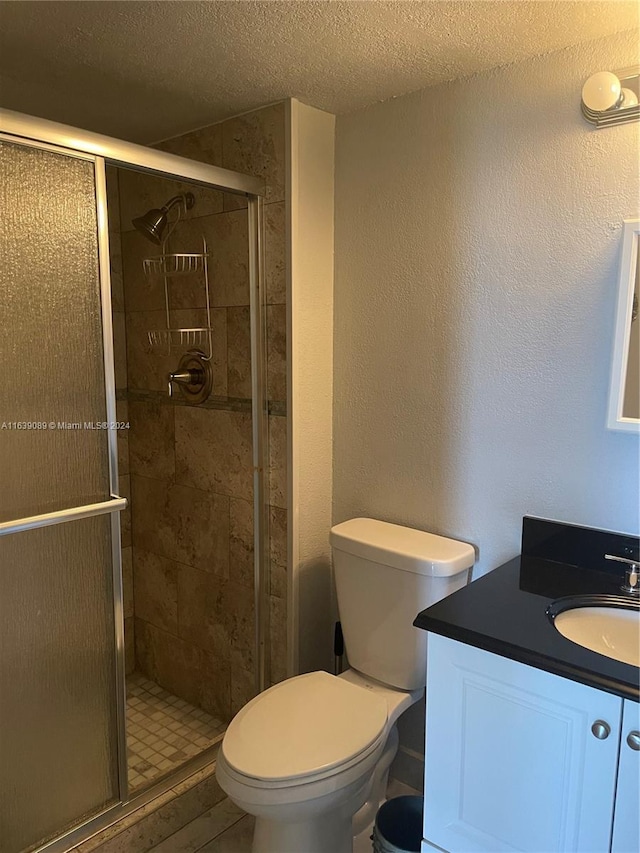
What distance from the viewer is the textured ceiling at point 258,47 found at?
141 centimetres

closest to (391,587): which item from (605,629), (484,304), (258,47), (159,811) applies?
(605,629)

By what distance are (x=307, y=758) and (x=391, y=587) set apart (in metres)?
0.51

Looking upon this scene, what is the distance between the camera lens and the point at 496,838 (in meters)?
1.36

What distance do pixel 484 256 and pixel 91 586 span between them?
142 centimetres

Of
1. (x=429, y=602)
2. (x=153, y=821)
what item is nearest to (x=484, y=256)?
(x=429, y=602)

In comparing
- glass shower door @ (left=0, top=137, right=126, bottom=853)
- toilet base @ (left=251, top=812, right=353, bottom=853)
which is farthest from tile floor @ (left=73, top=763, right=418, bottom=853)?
toilet base @ (left=251, top=812, right=353, bottom=853)

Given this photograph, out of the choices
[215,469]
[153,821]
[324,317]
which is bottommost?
[153,821]

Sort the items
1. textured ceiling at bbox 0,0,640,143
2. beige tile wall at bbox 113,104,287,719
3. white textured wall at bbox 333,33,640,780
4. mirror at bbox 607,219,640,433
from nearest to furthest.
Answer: textured ceiling at bbox 0,0,640,143 → mirror at bbox 607,219,640,433 → white textured wall at bbox 333,33,640,780 → beige tile wall at bbox 113,104,287,719

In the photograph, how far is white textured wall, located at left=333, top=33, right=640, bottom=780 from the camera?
1.61 meters

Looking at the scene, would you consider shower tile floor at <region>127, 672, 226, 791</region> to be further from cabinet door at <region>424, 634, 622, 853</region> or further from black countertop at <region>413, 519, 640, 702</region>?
black countertop at <region>413, 519, 640, 702</region>

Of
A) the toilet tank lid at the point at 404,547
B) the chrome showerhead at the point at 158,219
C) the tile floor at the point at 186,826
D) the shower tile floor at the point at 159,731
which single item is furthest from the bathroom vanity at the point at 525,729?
the chrome showerhead at the point at 158,219

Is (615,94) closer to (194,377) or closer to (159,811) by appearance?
(194,377)

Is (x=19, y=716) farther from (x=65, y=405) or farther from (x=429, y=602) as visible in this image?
(x=429, y=602)

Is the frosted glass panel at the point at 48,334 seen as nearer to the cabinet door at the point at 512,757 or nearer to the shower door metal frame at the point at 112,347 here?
the shower door metal frame at the point at 112,347
